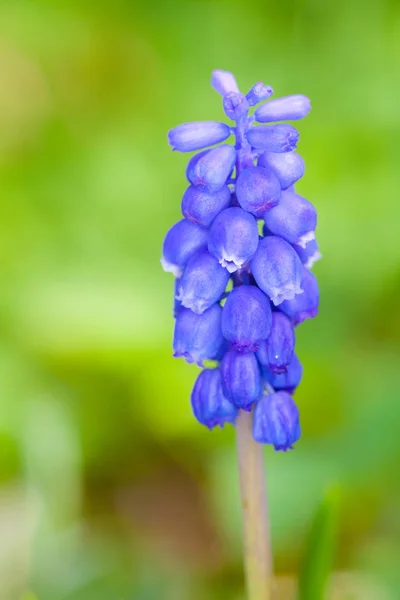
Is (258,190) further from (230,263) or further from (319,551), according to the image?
(319,551)

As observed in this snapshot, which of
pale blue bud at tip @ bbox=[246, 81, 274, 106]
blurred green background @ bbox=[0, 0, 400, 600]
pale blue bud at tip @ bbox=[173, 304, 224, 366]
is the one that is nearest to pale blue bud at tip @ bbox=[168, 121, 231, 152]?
pale blue bud at tip @ bbox=[246, 81, 274, 106]

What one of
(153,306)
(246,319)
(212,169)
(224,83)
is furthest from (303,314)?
(153,306)

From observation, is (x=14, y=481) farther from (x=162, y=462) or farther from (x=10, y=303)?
(x=10, y=303)

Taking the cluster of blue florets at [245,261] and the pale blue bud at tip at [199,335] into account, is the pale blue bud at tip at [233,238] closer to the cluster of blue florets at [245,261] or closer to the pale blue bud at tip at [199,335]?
the cluster of blue florets at [245,261]

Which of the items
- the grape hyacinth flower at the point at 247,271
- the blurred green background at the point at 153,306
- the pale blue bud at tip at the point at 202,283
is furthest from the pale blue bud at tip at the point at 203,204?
the blurred green background at the point at 153,306

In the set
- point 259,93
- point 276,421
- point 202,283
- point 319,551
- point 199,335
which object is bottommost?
point 319,551

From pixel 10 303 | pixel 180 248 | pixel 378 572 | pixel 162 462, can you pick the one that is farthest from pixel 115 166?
pixel 180 248
